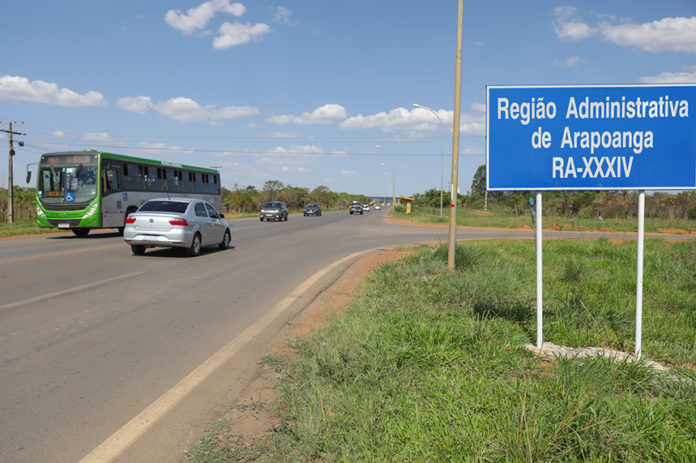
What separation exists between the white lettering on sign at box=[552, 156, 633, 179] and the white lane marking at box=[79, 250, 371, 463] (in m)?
3.92

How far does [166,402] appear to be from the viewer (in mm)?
3732

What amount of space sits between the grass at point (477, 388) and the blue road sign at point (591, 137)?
168cm

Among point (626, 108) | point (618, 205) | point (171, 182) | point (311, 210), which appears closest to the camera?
point (626, 108)

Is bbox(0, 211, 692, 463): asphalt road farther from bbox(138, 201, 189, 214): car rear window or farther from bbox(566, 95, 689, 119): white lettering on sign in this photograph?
bbox(566, 95, 689, 119): white lettering on sign

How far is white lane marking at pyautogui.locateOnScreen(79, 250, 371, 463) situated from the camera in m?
3.00

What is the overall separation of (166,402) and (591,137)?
478 cm

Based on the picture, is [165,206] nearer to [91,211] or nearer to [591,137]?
[91,211]

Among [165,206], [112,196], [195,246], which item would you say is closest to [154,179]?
[112,196]

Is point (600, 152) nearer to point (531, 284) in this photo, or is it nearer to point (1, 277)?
point (531, 284)

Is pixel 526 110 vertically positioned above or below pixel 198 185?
below

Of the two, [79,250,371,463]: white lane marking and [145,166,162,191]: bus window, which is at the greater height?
[145,166,162,191]: bus window

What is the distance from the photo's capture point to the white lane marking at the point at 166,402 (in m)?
3.00

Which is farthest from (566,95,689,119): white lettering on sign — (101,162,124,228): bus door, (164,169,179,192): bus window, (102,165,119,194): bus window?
(164,169,179,192): bus window

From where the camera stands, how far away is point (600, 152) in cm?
486
